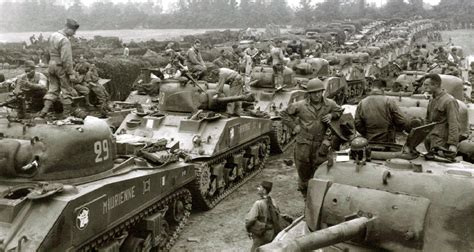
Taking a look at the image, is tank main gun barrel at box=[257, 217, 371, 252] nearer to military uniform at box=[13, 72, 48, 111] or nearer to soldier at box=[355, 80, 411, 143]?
soldier at box=[355, 80, 411, 143]

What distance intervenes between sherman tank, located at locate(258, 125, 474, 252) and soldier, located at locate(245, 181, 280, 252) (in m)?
1.20

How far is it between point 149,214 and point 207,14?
5389cm

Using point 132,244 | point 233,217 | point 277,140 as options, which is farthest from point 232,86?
point 132,244

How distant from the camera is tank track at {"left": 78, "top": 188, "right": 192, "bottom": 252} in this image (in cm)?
751

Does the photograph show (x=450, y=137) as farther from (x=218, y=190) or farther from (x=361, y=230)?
(x=218, y=190)

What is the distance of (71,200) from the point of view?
666 centimetres

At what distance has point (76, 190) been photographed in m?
7.00

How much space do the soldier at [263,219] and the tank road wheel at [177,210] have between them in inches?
116

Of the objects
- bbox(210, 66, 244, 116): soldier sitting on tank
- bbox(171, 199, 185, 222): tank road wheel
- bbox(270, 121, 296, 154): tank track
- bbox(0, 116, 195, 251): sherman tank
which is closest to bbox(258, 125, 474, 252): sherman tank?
bbox(0, 116, 195, 251): sherman tank

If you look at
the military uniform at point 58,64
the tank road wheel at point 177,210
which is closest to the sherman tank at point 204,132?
the tank road wheel at point 177,210

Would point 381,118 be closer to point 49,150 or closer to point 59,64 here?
point 49,150

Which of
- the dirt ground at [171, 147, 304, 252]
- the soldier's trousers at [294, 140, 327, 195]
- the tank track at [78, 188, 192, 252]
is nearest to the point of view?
the tank track at [78, 188, 192, 252]

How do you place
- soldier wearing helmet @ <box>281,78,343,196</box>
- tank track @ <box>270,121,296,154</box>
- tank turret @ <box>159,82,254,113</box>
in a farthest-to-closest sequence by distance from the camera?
tank track @ <box>270,121,296,154</box>
tank turret @ <box>159,82,254,113</box>
soldier wearing helmet @ <box>281,78,343,196</box>

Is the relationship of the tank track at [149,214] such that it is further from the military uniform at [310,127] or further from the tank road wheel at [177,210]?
the military uniform at [310,127]
